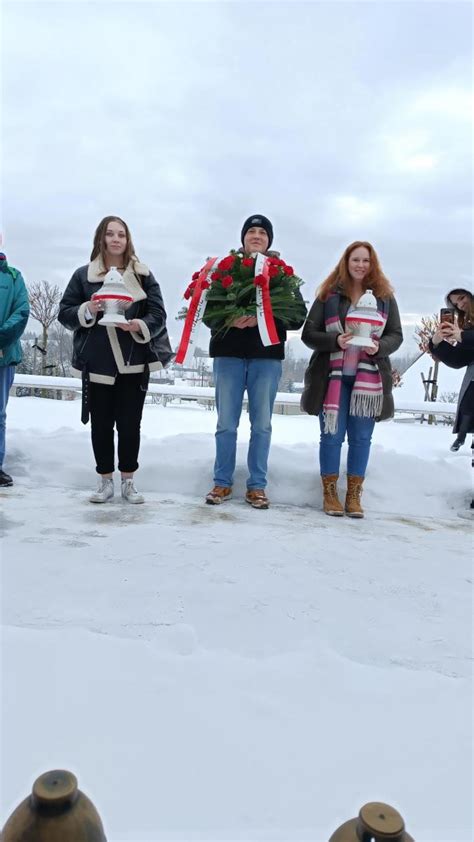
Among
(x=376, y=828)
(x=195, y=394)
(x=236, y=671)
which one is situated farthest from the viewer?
(x=195, y=394)

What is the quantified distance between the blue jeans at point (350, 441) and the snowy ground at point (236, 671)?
53cm

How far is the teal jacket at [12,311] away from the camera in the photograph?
3.73m

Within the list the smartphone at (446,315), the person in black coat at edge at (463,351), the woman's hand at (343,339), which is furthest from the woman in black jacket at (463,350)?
the woman's hand at (343,339)

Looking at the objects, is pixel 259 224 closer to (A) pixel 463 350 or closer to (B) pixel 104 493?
(A) pixel 463 350

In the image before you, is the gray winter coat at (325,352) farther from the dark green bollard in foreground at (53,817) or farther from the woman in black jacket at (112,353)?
the dark green bollard in foreground at (53,817)

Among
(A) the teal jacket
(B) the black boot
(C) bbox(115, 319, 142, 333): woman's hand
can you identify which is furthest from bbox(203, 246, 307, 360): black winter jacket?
(B) the black boot

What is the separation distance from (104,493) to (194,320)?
1249 mm

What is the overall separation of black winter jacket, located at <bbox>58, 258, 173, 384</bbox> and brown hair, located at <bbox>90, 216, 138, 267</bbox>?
0.07 meters

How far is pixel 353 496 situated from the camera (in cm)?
346

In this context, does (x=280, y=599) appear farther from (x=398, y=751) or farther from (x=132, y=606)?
(x=398, y=751)

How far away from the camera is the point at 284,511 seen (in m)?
3.41

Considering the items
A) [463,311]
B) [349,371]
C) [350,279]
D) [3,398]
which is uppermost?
[350,279]

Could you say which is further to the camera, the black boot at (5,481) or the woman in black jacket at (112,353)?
the black boot at (5,481)

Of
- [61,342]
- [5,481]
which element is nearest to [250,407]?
[5,481]
